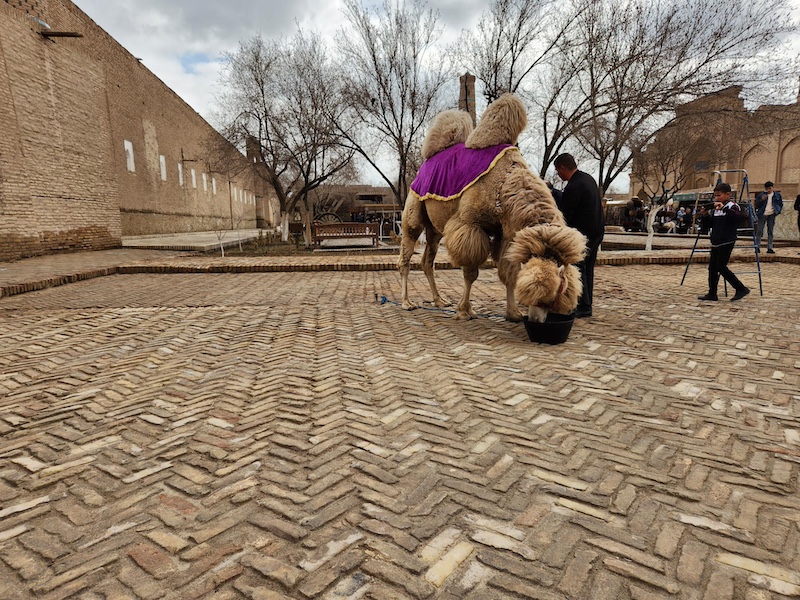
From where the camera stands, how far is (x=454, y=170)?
18.0 ft

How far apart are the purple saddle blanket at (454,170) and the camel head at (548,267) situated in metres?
1.24

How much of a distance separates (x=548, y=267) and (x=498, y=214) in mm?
1217

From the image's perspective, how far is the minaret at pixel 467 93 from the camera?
1833cm

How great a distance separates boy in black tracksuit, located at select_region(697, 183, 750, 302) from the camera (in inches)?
257

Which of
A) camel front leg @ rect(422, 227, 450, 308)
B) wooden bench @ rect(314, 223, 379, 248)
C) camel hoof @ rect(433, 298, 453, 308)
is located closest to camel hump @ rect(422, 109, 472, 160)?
camel front leg @ rect(422, 227, 450, 308)

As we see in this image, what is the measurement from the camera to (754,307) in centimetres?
621

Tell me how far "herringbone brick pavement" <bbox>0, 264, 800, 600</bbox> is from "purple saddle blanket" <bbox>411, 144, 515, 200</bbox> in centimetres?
192

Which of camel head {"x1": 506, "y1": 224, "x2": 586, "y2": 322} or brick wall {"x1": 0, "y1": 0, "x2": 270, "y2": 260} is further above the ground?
brick wall {"x1": 0, "y1": 0, "x2": 270, "y2": 260}

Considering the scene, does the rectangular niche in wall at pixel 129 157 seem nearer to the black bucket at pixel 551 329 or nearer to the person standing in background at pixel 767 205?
the black bucket at pixel 551 329

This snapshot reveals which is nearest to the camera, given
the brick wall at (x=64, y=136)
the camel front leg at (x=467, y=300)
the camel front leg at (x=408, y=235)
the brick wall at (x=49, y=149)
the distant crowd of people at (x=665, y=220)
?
the camel front leg at (x=467, y=300)

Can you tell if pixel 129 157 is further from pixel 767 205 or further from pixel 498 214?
pixel 767 205

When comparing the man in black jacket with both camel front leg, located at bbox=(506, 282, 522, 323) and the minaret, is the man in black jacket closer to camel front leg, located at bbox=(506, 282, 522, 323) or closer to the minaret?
camel front leg, located at bbox=(506, 282, 522, 323)

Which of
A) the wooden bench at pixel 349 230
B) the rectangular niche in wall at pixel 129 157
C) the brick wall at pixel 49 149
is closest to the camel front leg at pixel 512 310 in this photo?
the wooden bench at pixel 349 230

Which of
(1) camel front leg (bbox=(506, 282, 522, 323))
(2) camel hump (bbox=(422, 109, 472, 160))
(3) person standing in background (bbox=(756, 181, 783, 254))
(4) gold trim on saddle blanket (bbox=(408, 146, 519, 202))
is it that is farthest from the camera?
(3) person standing in background (bbox=(756, 181, 783, 254))
